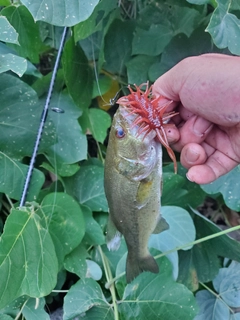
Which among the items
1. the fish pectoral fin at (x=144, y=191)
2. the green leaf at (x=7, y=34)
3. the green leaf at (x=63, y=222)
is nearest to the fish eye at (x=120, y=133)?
the fish pectoral fin at (x=144, y=191)

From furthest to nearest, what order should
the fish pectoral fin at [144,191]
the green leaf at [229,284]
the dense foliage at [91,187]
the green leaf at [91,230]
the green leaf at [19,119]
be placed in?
the green leaf at [229,284] → the green leaf at [91,230] → the green leaf at [19,119] → the dense foliage at [91,187] → the fish pectoral fin at [144,191]

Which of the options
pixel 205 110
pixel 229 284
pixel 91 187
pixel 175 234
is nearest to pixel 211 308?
pixel 229 284

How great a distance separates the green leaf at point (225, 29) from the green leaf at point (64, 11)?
0.84ft

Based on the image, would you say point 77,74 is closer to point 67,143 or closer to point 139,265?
point 67,143

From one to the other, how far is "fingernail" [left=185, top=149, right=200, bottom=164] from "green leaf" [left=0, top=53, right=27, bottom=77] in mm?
384

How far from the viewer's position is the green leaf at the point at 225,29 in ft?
2.93

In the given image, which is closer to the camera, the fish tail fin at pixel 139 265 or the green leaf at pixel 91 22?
the fish tail fin at pixel 139 265

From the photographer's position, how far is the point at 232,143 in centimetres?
96

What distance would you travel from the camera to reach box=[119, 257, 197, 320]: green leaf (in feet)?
3.59

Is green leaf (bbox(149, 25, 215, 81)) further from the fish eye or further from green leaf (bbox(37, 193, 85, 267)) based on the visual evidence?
the fish eye

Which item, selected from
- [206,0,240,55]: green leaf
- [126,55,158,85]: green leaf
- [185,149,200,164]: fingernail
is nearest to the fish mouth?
[185,149,200,164]: fingernail

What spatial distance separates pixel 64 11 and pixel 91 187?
609 millimetres

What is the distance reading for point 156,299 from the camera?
3.65ft

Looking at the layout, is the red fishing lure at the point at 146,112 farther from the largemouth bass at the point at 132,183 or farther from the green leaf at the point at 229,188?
the green leaf at the point at 229,188
